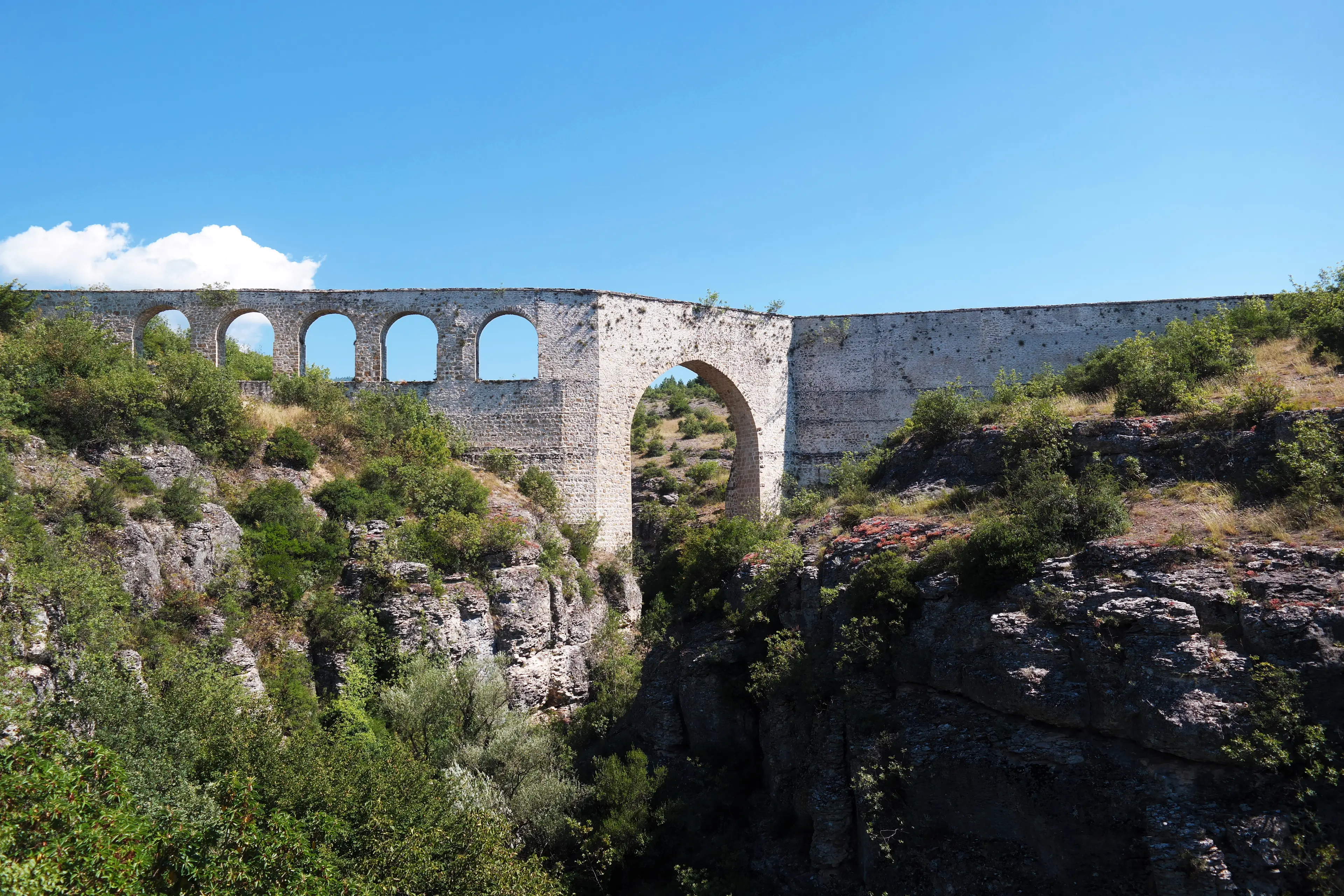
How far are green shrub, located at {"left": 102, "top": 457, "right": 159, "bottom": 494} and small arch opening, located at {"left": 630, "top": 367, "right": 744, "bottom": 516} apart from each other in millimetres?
10023

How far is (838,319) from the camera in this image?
934 inches

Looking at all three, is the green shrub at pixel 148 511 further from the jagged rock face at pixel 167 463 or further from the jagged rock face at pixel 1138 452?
the jagged rock face at pixel 1138 452

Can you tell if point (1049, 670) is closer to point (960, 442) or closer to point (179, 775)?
point (960, 442)

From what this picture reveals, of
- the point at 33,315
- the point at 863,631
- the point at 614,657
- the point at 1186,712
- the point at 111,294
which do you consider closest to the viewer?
the point at 1186,712

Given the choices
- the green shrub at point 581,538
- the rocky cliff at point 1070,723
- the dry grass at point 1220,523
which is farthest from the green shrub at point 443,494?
the dry grass at point 1220,523

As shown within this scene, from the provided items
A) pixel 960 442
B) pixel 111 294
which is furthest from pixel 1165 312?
pixel 111 294

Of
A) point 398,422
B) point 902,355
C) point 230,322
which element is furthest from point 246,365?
point 902,355

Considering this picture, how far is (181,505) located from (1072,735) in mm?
13010

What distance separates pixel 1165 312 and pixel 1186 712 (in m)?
16.2

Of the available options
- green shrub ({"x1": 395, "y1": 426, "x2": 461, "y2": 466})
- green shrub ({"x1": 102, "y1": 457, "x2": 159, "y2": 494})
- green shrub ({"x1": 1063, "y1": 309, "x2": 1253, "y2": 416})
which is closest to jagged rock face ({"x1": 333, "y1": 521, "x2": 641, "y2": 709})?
green shrub ({"x1": 395, "y1": 426, "x2": 461, "y2": 466})

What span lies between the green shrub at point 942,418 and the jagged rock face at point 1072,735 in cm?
402

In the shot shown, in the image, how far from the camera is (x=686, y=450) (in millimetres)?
29234

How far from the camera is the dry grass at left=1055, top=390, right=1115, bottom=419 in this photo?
13.0m

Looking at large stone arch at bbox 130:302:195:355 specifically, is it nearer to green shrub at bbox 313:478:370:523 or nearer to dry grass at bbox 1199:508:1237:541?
green shrub at bbox 313:478:370:523
